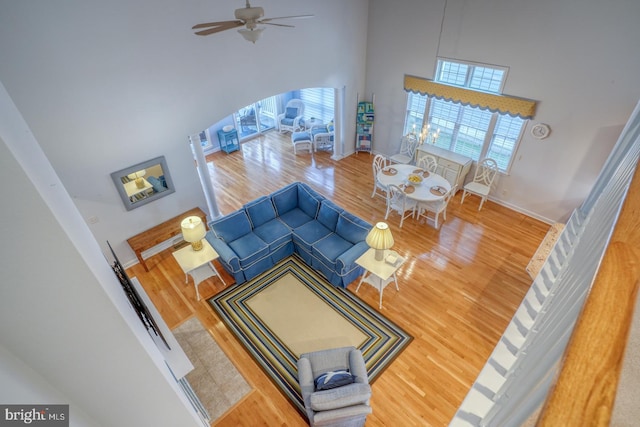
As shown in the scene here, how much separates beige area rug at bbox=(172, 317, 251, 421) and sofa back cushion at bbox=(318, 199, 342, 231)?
Answer: 103 inches

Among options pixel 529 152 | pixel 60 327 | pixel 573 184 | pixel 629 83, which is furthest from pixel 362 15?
pixel 60 327

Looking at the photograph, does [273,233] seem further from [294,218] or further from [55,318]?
[55,318]

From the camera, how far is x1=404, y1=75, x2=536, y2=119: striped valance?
5.91 m

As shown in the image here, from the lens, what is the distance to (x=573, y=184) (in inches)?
235

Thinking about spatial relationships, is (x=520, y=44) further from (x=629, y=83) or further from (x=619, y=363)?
(x=619, y=363)

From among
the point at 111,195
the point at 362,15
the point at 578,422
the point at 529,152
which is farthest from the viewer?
the point at 362,15

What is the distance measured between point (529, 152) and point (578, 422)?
7082mm

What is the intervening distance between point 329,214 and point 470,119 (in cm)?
388

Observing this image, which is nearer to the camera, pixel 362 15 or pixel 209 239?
pixel 209 239

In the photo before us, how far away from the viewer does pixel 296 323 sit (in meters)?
4.77

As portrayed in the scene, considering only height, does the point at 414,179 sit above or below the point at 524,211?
above

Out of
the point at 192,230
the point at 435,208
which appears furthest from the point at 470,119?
the point at 192,230

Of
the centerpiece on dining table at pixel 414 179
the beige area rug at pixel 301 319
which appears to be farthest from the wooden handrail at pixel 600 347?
the centerpiece on dining table at pixel 414 179

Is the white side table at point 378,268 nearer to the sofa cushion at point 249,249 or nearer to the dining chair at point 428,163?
the sofa cushion at point 249,249
